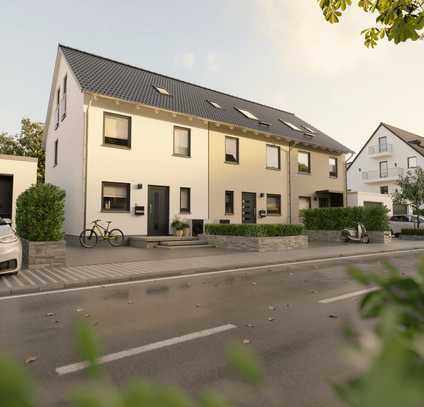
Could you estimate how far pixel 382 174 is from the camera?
44.5m

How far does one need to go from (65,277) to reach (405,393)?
875cm

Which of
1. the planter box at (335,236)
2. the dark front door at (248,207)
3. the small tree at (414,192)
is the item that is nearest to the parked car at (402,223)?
the small tree at (414,192)

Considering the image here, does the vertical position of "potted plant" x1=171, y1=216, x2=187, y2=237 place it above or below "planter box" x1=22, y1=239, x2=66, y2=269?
above

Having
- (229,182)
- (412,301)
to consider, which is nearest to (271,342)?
(412,301)

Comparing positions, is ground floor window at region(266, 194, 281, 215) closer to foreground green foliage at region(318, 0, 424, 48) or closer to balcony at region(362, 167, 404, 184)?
foreground green foliage at region(318, 0, 424, 48)

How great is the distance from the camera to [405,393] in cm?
39

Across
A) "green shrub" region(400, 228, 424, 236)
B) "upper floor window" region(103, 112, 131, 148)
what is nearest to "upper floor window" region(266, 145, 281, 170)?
"green shrub" region(400, 228, 424, 236)

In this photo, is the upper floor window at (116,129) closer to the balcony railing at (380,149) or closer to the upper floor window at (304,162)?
the upper floor window at (304,162)

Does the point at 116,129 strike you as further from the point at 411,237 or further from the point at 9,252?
the point at 411,237

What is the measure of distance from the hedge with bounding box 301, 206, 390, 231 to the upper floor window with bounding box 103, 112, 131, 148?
491 inches

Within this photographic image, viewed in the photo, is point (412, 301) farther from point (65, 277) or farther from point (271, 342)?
point (65, 277)

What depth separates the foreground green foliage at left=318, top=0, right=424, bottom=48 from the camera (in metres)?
4.92

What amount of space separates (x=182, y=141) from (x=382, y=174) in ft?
112

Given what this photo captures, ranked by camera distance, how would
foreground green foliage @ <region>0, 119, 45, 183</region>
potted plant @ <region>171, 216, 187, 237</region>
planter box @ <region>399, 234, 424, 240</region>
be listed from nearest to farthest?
potted plant @ <region>171, 216, 187, 237</region> → planter box @ <region>399, 234, 424, 240</region> → foreground green foliage @ <region>0, 119, 45, 183</region>
